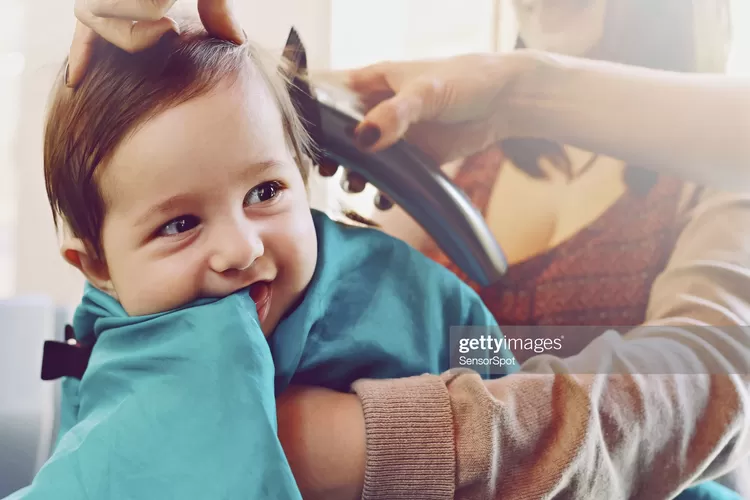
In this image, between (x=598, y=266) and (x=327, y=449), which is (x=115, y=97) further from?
(x=598, y=266)

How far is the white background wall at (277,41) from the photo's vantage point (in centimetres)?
48

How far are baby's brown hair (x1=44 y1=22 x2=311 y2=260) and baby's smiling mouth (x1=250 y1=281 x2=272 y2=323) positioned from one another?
0.12m

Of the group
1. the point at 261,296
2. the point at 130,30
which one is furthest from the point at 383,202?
the point at 130,30

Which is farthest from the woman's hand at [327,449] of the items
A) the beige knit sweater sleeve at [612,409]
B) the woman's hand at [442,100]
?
the woman's hand at [442,100]

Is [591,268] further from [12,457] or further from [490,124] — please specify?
[12,457]

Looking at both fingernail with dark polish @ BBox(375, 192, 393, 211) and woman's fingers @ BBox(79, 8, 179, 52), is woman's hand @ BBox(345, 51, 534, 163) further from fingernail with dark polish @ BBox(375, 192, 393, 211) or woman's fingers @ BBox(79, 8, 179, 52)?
woman's fingers @ BBox(79, 8, 179, 52)

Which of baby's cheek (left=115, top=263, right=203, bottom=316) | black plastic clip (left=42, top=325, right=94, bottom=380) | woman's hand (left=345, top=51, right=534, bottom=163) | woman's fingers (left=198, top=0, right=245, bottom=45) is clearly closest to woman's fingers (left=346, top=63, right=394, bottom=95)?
woman's hand (left=345, top=51, right=534, bottom=163)

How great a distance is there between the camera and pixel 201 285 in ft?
1.40

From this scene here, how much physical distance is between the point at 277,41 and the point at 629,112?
0.99ft

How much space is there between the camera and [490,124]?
0.49 metres

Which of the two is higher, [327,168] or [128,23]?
[128,23]

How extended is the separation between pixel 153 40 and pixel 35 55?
0.50 feet

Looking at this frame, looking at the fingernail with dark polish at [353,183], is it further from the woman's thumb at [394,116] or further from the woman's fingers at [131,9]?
the woman's fingers at [131,9]

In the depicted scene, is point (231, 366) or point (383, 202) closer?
point (231, 366)
